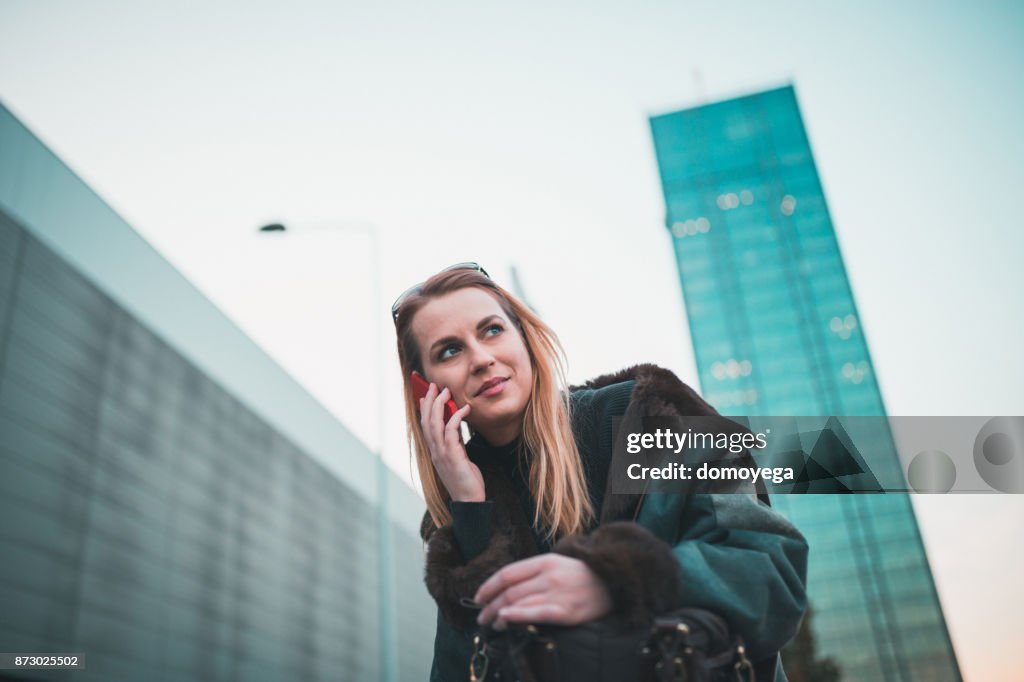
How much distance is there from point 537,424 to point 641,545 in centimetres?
52

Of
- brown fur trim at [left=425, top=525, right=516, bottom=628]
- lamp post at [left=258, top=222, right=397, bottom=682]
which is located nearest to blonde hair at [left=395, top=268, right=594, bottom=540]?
brown fur trim at [left=425, top=525, right=516, bottom=628]

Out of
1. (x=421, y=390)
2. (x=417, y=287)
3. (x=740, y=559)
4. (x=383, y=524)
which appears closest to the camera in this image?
(x=740, y=559)

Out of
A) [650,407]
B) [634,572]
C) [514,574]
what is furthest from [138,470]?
[634,572]

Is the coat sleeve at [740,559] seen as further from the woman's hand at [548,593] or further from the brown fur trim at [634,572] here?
the woman's hand at [548,593]

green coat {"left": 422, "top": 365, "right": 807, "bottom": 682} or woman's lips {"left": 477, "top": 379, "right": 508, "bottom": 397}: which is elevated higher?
woman's lips {"left": 477, "top": 379, "right": 508, "bottom": 397}

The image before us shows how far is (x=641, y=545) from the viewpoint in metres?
1.42

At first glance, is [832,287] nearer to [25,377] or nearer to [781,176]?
[781,176]

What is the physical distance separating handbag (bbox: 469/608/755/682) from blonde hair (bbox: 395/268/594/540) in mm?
352

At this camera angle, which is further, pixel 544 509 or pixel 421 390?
pixel 421 390

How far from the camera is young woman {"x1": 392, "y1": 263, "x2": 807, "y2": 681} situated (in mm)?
1393

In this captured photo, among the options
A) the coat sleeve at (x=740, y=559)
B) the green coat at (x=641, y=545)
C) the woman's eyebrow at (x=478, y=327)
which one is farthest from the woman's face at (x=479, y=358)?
the coat sleeve at (x=740, y=559)

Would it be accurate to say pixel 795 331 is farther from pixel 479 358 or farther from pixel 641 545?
pixel 641 545

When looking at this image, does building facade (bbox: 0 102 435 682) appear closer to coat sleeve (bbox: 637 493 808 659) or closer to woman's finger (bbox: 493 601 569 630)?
coat sleeve (bbox: 637 493 808 659)

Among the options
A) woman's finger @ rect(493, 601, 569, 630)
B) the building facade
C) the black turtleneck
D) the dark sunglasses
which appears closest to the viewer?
woman's finger @ rect(493, 601, 569, 630)
